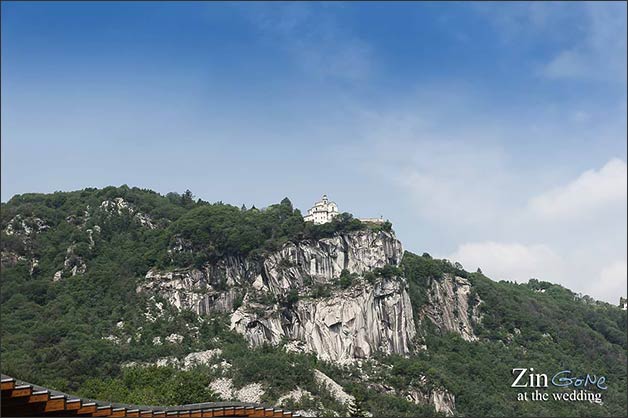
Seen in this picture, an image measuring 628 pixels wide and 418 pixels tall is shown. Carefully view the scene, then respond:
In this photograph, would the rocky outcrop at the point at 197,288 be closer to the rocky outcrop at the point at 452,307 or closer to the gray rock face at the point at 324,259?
the gray rock face at the point at 324,259

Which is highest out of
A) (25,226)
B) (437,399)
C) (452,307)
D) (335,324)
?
(25,226)

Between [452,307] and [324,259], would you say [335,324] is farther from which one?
[452,307]

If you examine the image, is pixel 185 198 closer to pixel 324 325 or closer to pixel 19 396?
pixel 324 325

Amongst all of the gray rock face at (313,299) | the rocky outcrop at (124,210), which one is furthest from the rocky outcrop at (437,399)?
the rocky outcrop at (124,210)

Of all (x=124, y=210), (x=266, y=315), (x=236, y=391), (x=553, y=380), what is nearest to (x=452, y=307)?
(x=553, y=380)

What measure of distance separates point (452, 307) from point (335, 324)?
119 feet

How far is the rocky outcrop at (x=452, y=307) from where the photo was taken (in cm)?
13338

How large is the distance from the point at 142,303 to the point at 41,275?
19.8m

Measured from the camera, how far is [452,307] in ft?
452

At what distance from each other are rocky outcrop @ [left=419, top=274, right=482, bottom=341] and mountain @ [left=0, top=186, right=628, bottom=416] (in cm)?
41

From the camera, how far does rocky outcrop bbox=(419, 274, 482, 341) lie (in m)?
133

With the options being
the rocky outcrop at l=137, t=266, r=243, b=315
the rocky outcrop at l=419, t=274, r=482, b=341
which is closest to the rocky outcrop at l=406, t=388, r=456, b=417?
the rocky outcrop at l=419, t=274, r=482, b=341

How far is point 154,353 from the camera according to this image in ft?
321

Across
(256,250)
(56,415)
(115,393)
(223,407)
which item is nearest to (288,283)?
(256,250)
